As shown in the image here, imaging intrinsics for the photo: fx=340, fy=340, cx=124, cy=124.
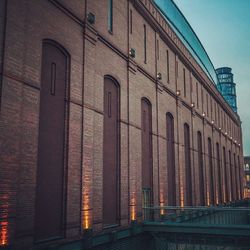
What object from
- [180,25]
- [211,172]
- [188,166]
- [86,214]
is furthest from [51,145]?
[211,172]

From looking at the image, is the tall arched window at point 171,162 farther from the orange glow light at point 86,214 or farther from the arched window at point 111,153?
the orange glow light at point 86,214

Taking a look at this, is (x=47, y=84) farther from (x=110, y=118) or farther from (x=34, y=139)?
(x=110, y=118)

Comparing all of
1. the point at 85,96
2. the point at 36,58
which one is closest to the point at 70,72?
the point at 85,96

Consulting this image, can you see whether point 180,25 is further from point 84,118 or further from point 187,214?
point 84,118

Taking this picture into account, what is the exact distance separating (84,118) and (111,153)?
113 inches

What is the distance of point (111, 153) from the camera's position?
49.8 ft

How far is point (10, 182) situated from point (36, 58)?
398cm

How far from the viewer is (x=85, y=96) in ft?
42.9

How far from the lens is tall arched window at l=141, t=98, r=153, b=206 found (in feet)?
60.2

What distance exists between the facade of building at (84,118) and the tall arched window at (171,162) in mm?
67

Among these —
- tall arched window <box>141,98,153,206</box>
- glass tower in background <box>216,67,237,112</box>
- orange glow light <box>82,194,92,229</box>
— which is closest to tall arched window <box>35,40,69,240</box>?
orange glow light <box>82,194,92,229</box>

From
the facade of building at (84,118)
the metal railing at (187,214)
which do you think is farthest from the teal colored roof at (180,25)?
the metal railing at (187,214)

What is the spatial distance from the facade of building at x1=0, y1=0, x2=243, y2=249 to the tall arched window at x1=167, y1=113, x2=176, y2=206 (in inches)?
2.6

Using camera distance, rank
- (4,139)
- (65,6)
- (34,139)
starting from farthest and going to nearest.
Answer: (65,6)
(34,139)
(4,139)
